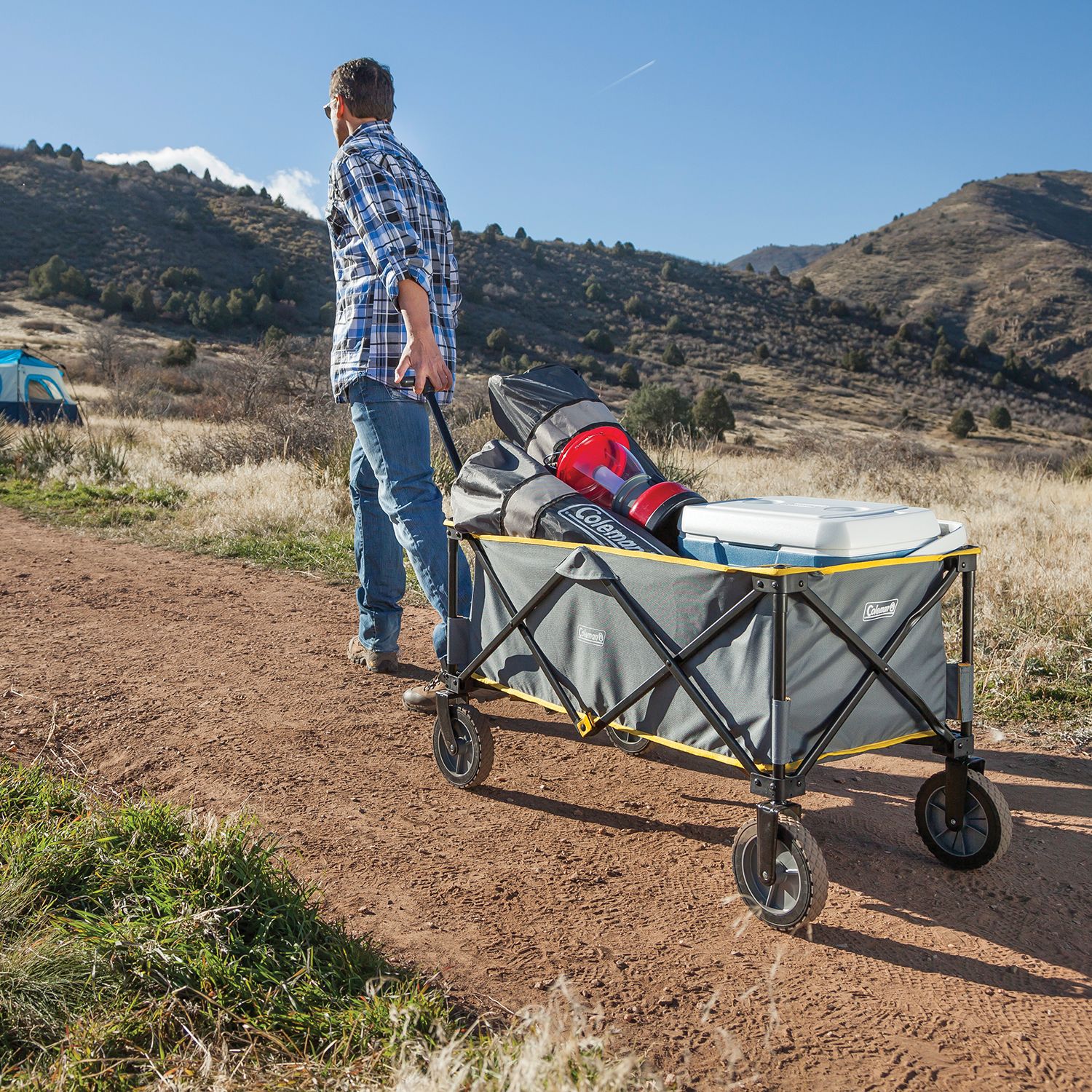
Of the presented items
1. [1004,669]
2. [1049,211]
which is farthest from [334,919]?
[1049,211]

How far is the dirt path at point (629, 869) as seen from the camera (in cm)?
198

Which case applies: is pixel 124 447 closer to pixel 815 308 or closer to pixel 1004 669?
pixel 1004 669

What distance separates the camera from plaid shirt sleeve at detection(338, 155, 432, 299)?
3.60 meters

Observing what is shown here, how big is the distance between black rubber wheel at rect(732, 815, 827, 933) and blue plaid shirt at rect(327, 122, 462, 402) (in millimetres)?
2178

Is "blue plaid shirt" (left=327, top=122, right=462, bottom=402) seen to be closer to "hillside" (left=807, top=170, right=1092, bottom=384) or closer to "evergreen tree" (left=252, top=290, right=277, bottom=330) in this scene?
"evergreen tree" (left=252, top=290, right=277, bottom=330)

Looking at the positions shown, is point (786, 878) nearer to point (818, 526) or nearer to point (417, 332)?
point (818, 526)

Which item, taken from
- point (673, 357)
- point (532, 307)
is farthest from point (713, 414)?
point (532, 307)

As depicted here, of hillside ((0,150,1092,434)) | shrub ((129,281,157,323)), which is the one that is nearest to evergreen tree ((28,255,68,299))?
hillside ((0,150,1092,434))

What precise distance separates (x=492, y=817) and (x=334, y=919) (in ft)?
2.53

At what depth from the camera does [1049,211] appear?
335 ft

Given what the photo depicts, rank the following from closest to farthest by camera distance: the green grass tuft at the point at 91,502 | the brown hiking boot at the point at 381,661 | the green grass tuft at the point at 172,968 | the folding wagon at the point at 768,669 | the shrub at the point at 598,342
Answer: the green grass tuft at the point at 172,968, the folding wagon at the point at 768,669, the brown hiking boot at the point at 381,661, the green grass tuft at the point at 91,502, the shrub at the point at 598,342

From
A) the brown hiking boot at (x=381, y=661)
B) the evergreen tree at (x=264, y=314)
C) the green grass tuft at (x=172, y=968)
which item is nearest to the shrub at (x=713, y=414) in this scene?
the brown hiking boot at (x=381, y=661)

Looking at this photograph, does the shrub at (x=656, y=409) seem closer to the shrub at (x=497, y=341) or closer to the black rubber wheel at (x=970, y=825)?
the black rubber wheel at (x=970, y=825)

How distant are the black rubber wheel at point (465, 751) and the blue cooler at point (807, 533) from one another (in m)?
0.93
